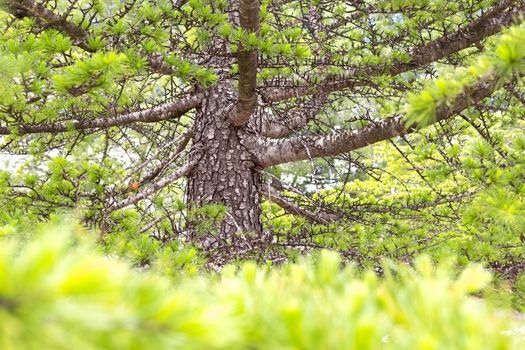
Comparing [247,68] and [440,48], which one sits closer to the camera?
[247,68]

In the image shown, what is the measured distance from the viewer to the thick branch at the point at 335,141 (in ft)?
8.07

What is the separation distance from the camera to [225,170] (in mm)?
4031

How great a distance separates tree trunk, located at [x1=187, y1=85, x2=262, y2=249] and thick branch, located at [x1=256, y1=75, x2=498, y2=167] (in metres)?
0.19

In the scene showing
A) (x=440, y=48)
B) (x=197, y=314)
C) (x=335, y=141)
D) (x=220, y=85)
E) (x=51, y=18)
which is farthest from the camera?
(x=220, y=85)

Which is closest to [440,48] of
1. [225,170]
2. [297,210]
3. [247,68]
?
[247,68]

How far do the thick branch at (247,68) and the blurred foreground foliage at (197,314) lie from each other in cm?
203

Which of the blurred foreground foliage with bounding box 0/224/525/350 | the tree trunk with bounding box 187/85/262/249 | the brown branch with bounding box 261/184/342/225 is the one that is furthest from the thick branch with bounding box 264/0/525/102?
the blurred foreground foliage with bounding box 0/224/525/350

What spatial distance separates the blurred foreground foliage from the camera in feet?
1.45

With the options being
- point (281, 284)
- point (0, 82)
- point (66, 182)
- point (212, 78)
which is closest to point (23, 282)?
point (281, 284)

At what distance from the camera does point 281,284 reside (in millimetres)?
765

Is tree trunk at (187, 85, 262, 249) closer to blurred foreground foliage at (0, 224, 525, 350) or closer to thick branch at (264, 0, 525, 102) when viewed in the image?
thick branch at (264, 0, 525, 102)

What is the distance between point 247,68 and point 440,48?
1425 millimetres

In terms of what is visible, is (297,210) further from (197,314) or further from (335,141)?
(197,314)

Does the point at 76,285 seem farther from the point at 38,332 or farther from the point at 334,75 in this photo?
the point at 334,75
